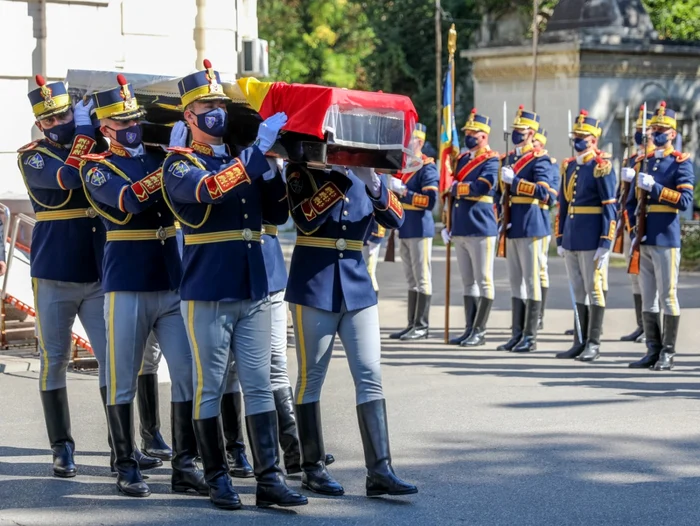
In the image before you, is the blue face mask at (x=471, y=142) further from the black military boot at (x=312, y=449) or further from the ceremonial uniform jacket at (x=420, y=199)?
the black military boot at (x=312, y=449)

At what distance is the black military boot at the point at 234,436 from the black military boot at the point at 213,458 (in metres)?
0.65

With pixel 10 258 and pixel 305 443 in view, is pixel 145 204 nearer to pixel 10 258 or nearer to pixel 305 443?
pixel 305 443

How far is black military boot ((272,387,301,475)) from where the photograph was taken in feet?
24.3

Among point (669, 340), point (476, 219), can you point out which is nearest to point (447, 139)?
point (476, 219)

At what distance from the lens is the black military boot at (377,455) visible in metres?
6.76

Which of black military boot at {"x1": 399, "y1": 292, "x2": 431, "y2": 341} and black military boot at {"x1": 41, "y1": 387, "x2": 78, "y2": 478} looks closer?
black military boot at {"x1": 41, "y1": 387, "x2": 78, "y2": 478}

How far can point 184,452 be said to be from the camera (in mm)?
7031

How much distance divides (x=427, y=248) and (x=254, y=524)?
7336 millimetres

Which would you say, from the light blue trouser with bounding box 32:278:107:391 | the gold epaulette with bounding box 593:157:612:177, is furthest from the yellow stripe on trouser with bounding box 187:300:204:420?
the gold epaulette with bounding box 593:157:612:177

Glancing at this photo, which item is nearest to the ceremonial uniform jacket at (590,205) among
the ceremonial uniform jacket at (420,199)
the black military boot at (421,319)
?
the ceremonial uniform jacket at (420,199)

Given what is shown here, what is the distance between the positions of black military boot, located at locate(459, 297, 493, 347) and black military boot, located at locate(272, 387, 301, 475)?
5431 mm

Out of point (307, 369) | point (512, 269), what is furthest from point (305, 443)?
point (512, 269)

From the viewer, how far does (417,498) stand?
6816 millimetres

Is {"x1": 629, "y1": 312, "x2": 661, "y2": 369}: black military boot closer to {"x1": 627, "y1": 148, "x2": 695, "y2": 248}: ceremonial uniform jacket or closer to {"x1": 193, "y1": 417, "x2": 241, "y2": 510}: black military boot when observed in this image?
{"x1": 627, "y1": 148, "x2": 695, "y2": 248}: ceremonial uniform jacket
